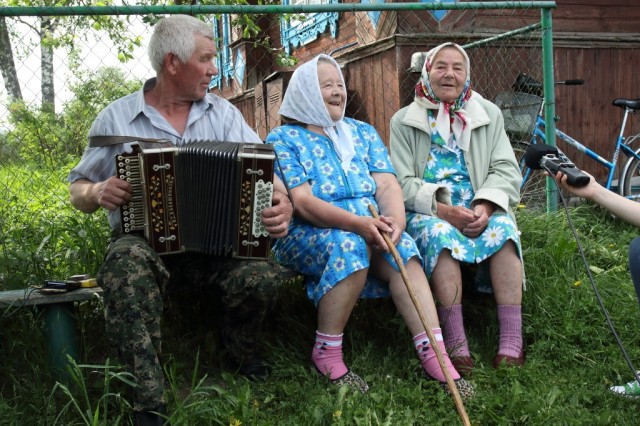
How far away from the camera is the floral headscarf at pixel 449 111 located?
3.42 meters

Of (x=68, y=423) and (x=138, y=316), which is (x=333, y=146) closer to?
(x=138, y=316)

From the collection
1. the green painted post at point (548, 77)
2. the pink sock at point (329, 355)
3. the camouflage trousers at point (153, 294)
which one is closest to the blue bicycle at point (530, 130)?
the green painted post at point (548, 77)

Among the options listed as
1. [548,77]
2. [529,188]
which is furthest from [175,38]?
[529,188]

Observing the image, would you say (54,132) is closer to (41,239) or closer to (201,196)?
(41,239)

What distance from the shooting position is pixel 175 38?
2.95 m

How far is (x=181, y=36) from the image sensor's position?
2.95m

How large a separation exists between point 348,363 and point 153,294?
3.38ft

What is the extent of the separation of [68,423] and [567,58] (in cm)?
640

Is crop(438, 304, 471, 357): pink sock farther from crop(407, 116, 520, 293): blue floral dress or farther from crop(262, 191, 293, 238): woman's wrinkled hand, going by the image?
crop(262, 191, 293, 238): woman's wrinkled hand

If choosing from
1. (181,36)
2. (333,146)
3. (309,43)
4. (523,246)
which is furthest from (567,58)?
(181,36)

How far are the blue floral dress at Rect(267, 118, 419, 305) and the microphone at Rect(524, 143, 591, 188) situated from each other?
667mm

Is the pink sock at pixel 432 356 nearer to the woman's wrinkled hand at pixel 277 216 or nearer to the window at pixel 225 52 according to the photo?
the woman's wrinkled hand at pixel 277 216

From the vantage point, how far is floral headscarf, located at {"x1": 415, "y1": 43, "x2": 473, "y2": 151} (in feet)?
11.2

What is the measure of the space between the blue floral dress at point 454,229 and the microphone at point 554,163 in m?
0.58
